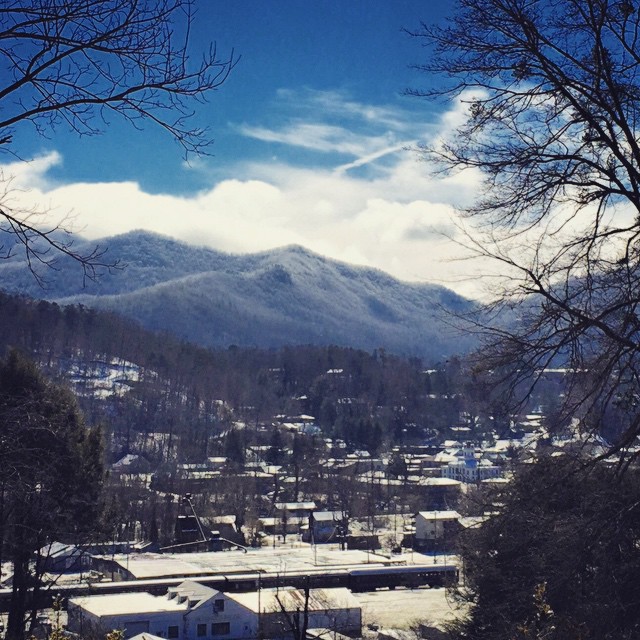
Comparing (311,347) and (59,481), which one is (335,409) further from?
(59,481)

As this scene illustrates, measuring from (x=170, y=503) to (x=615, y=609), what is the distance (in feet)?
125

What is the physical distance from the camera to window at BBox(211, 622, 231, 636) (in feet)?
63.8

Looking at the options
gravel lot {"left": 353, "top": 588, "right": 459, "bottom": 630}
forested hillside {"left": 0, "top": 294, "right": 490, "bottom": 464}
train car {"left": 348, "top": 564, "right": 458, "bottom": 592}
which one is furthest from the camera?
forested hillside {"left": 0, "top": 294, "right": 490, "bottom": 464}

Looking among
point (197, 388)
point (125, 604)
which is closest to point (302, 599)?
point (125, 604)

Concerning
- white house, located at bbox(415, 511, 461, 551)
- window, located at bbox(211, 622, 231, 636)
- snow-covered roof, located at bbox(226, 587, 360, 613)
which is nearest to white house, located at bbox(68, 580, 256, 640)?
window, located at bbox(211, 622, 231, 636)

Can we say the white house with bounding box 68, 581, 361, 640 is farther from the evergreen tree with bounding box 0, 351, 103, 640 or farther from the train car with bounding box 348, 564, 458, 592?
the train car with bounding box 348, 564, 458, 592

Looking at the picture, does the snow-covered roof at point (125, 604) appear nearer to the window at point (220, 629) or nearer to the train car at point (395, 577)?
the window at point (220, 629)

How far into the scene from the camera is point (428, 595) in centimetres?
2541

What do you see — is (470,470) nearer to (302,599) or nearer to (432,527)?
(432,527)

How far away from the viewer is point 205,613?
19391mm

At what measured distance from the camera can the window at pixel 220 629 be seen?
63.8 ft

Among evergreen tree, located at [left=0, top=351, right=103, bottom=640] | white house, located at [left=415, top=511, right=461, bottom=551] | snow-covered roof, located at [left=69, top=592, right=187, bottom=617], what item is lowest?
white house, located at [left=415, top=511, right=461, bottom=551]

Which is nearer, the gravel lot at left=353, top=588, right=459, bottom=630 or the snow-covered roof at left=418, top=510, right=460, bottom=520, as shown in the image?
the gravel lot at left=353, top=588, right=459, bottom=630

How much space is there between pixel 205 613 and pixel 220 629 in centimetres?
59
